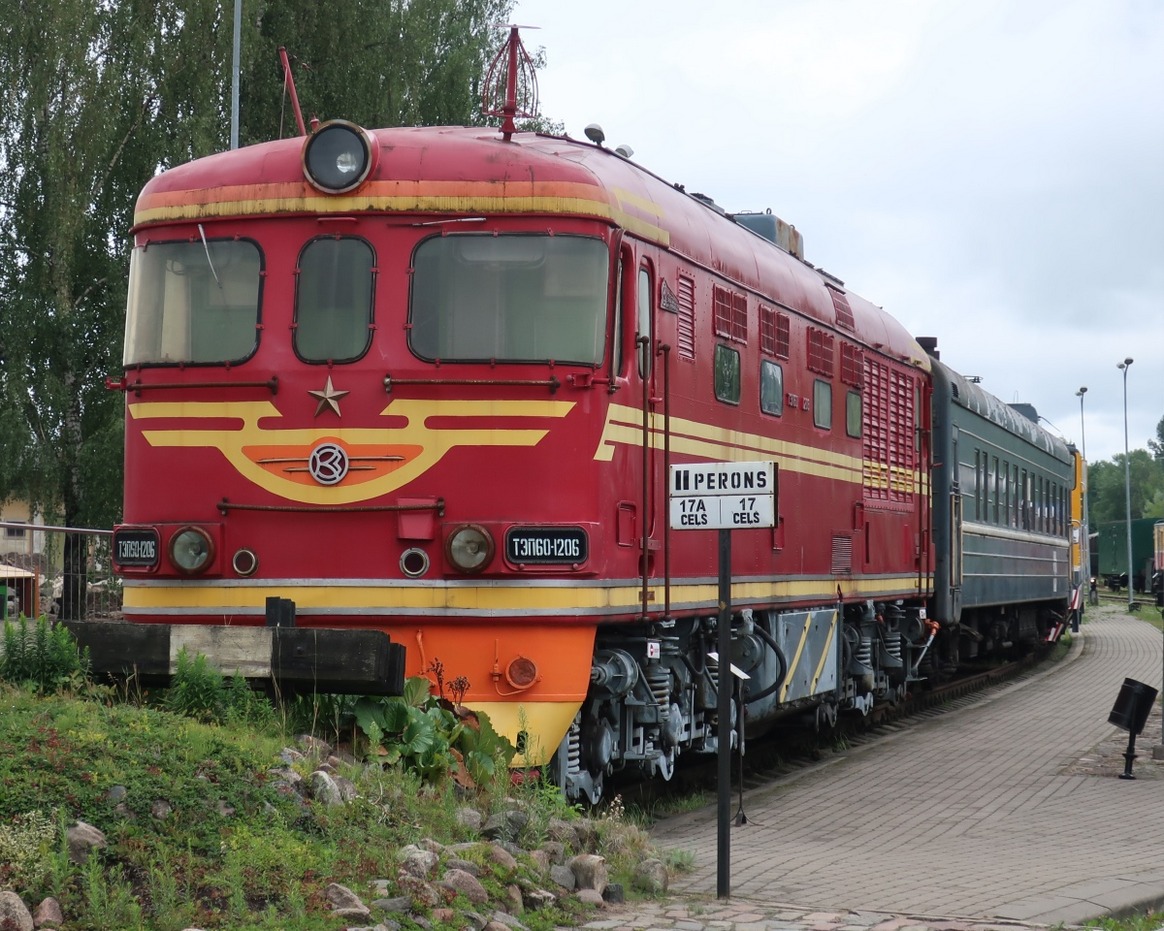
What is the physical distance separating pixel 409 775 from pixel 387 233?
315cm

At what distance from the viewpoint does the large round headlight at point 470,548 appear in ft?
30.8

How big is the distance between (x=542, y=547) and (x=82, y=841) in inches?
140

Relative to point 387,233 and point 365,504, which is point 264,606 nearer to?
point 365,504

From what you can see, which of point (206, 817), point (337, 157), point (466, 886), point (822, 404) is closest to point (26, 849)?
point (206, 817)

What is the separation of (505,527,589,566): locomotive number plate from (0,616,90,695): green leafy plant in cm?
227

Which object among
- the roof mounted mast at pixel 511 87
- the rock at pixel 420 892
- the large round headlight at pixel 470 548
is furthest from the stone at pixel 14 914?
the roof mounted mast at pixel 511 87

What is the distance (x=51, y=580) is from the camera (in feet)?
57.6

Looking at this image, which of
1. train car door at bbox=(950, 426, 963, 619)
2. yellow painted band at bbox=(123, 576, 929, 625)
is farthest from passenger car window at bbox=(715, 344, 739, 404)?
train car door at bbox=(950, 426, 963, 619)

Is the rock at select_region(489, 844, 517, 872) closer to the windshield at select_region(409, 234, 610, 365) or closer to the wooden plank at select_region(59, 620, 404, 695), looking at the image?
the wooden plank at select_region(59, 620, 404, 695)

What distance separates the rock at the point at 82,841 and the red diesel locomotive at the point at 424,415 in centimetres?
280

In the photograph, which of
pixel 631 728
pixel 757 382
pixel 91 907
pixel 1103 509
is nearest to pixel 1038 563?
pixel 757 382

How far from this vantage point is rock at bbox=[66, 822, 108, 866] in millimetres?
6391

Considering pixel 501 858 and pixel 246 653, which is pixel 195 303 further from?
pixel 501 858

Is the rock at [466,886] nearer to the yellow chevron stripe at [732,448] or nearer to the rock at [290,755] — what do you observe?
the rock at [290,755]
